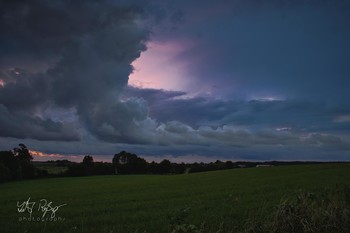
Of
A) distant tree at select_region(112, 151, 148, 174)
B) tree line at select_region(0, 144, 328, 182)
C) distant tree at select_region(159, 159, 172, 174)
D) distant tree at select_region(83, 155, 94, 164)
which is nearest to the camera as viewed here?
tree line at select_region(0, 144, 328, 182)

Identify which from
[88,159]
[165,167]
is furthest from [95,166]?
[165,167]

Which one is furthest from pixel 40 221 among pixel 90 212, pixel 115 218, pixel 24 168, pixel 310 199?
pixel 24 168

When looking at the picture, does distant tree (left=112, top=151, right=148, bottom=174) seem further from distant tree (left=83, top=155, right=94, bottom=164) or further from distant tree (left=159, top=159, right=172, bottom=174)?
distant tree (left=83, top=155, right=94, bottom=164)

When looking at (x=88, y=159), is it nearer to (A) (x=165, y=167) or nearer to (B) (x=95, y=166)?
(B) (x=95, y=166)

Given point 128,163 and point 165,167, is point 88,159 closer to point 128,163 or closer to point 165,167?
point 128,163

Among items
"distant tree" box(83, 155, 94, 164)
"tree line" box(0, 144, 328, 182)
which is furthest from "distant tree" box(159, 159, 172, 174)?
"distant tree" box(83, 155, 94, 164)

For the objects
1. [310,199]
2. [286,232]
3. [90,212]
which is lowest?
[90,212]

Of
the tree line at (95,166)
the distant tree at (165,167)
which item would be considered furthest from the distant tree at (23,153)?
the distant tree at (165,167)

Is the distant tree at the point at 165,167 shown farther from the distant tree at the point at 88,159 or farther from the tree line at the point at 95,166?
the distant tree at the point at 88,159

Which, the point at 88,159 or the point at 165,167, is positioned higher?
the point at 88,159

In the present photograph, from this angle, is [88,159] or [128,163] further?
[128,163]

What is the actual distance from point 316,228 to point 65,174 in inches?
5048

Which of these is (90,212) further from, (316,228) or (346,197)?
(316,228)

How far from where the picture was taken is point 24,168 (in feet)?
378
